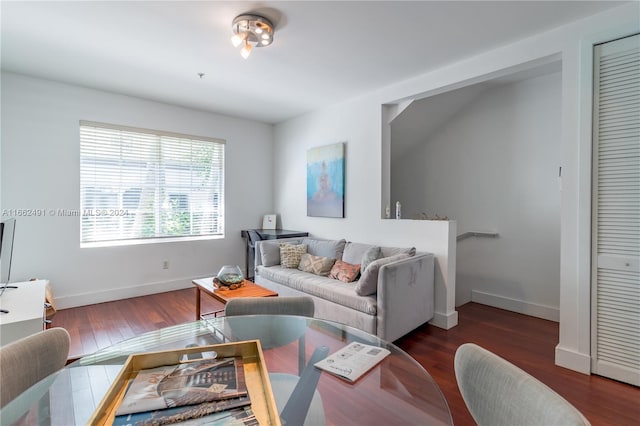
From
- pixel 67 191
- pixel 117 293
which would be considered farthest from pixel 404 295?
pixel 67 191

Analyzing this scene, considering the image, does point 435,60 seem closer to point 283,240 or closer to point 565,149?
point 565,149

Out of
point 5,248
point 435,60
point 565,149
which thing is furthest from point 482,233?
point 5,248

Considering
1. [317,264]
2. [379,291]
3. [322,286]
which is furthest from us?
[317,264]

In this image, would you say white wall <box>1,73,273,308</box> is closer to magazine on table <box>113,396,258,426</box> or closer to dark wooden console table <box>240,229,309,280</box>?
dark wooden console table <box>240,229,309,280</box>

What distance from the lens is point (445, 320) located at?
3086 mm

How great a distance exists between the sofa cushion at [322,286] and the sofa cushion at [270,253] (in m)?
0.08

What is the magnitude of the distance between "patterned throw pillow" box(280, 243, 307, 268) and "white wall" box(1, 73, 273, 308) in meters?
1.41

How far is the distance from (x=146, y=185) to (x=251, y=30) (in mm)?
2826

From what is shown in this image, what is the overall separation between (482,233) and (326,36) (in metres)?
3.08

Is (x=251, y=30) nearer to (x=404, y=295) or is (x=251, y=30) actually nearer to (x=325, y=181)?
(x=325, y=181)

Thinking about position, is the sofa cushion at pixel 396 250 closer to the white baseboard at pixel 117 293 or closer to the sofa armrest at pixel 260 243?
the sofa armrest at pixel 260 243

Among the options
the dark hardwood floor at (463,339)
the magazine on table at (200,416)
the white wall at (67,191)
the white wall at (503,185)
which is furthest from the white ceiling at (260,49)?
the dark hardwood floor at (463,339)

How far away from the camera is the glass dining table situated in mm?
1039

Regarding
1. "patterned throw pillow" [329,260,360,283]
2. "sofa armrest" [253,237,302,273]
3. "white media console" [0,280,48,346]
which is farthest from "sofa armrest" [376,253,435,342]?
"white media console" [0,280,48,346]
